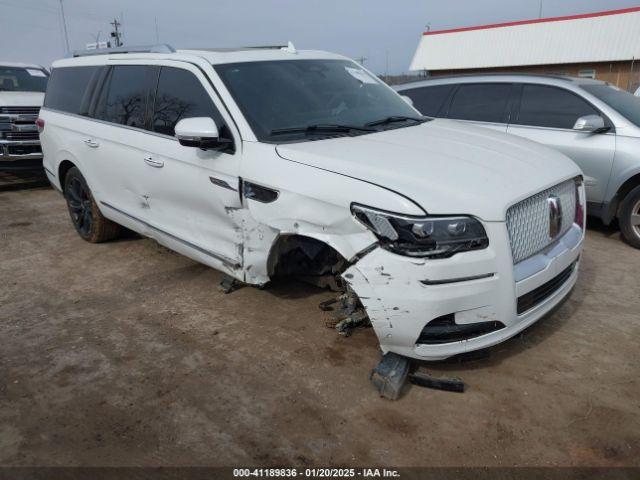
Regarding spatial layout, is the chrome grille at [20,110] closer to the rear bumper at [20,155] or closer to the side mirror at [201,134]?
the rear bumper at [20,155]

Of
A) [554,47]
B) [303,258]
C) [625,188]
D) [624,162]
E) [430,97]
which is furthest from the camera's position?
[554,47]

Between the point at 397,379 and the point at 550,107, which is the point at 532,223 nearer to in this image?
the point at 397,379

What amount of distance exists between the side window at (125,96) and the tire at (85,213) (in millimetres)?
920

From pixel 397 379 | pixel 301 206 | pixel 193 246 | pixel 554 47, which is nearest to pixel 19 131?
pixel 193 246

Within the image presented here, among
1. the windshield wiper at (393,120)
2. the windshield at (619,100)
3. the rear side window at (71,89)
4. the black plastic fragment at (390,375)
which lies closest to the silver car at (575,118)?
the windshield at (619,100)

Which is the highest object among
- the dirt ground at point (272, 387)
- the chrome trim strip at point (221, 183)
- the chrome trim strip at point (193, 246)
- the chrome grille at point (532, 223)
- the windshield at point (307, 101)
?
the windshield at point (307, 101)

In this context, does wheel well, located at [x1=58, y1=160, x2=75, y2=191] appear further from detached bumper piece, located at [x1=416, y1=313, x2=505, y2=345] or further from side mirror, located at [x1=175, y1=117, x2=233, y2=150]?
detached bumper piece, located at [x1=416, y1=313, x2=505, y2=345]

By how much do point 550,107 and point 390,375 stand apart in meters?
4.38

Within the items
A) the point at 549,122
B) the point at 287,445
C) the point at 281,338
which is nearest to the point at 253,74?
the point at 281,338

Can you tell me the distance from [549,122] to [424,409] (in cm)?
432

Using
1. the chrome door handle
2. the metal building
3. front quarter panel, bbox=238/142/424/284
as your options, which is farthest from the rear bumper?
the metal building

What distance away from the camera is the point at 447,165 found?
2.91m

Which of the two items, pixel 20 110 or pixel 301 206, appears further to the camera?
pixel 20 110

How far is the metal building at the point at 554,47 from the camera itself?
2416 centimetres
